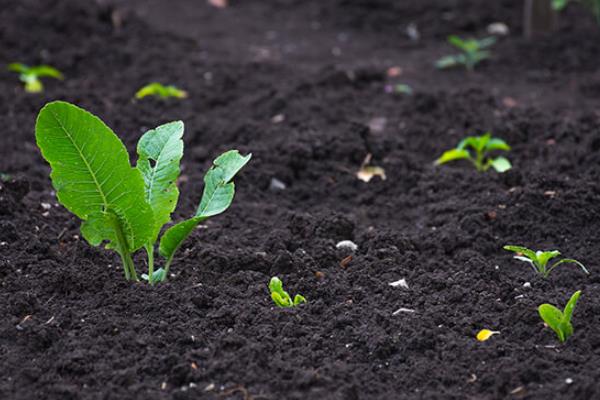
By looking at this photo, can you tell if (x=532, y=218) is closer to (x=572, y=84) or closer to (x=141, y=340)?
(x=141, y=340)

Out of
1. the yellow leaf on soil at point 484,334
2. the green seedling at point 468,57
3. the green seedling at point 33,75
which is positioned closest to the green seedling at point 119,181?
the yellow leaf on soil at point 484,334

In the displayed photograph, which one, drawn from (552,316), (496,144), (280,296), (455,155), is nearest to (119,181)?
(280,296)

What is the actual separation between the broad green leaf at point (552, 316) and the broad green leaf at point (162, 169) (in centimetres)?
109

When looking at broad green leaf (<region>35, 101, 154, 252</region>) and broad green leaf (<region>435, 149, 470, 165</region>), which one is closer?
broad green leaf (<region>35, 101, 154, 252</region>)

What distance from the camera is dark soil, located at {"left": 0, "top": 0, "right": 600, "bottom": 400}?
221cm

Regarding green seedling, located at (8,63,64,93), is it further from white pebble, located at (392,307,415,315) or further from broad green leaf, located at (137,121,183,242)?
white pebble, located at (392,307,415,315)

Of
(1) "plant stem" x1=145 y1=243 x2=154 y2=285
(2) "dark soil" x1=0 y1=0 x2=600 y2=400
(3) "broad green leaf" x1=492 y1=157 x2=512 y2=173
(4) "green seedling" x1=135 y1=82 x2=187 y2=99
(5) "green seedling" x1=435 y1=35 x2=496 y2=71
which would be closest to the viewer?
(2) "dark soil" x1=0 y1=0 x2=600 y2=400

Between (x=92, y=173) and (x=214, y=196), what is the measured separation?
0.36 metres

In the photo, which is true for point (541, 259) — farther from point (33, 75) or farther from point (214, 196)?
point (33, 75)

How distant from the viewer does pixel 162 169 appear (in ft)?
8.49

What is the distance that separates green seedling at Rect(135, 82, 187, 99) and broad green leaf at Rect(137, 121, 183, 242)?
1.78 meters

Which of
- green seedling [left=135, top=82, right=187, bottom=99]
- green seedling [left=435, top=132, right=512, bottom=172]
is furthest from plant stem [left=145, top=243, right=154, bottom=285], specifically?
green seedling [left=135, top=82, right=187, bottom=99]

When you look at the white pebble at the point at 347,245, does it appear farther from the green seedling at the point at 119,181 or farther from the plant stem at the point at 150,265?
the plant stem at the point at 150,265

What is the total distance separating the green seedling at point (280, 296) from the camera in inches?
98.2
